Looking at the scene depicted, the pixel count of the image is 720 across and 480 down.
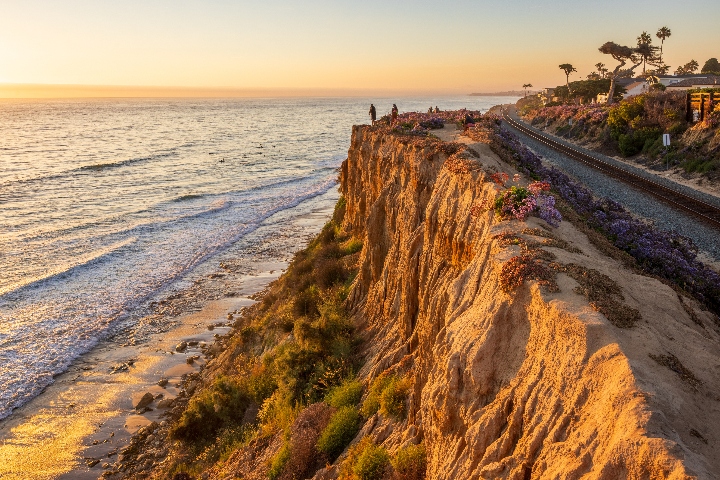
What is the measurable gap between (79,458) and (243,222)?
1336 inches

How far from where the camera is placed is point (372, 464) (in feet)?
40.5

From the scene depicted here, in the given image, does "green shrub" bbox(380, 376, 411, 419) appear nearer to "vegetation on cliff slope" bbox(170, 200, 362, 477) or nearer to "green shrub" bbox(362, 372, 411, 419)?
"green shrub" bbox(362, 372, 411, 419)

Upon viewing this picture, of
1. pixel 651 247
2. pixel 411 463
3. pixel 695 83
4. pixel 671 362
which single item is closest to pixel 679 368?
pixel 671 362

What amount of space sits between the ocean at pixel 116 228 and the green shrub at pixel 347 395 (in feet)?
54.7

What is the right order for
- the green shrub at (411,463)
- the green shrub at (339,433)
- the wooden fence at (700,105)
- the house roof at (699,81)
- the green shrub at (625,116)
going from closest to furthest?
the green shrub at (411,463)
the green shrub at (339,433)
the wooden fence at (700,105)
the green shrub at (625,116)
the house roof at (699,81)

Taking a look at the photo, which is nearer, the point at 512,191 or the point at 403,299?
the point at 512,191

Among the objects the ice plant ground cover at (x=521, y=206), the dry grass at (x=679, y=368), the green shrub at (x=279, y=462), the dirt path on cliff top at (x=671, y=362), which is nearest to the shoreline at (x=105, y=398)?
the green shrub at (x=279, y=462)

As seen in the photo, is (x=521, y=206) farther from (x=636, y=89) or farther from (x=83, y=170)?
(x=636, y=89)

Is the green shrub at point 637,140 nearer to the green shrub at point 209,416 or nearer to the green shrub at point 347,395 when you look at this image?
the green shrub at point 347,395

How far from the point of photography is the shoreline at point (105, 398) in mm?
21203

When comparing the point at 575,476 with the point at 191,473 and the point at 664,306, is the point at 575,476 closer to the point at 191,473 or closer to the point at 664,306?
the point at 664,306

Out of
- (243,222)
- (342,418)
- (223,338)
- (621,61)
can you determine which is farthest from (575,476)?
(621,61)

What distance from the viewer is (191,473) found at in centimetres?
1927

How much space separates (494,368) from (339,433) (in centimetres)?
791
